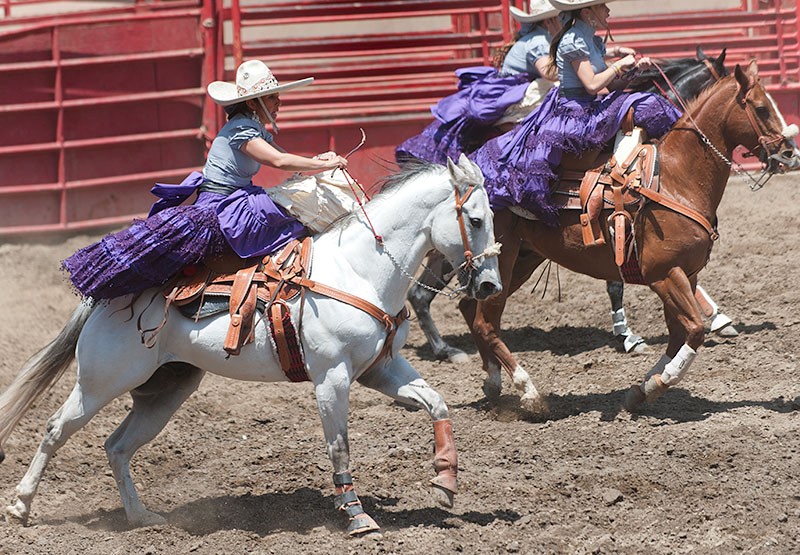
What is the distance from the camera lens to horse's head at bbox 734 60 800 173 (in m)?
6.64

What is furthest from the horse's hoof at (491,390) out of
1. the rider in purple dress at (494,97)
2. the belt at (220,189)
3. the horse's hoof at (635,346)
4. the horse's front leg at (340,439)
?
the belt at (220,189)

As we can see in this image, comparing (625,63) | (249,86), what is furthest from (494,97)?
(249,86)

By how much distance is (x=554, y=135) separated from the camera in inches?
273

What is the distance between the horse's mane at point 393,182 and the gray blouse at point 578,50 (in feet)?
5.67

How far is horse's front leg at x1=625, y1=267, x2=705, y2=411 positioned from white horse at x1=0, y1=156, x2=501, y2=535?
1.80 m

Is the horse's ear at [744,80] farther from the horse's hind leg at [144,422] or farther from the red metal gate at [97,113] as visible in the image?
the red metal gate at [97,113]

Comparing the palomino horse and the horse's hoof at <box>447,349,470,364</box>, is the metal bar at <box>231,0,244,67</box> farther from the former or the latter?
the horse's hoof at <box>447,349,470,364</box>

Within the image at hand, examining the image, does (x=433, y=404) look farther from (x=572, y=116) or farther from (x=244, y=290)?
(x=572, y=116)

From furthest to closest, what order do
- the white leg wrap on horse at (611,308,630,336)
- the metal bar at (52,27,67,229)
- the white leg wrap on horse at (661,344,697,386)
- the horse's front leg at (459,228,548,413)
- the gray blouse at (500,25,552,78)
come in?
the metal bar at (52,27,67,229) < the white leg wrap on horse at (611,308,630,336) < the gray blouse at (500,25,552,78) < the horse's front leg at (459,228,548,413) < the white leg wrap on horse at (661,344,697,386)

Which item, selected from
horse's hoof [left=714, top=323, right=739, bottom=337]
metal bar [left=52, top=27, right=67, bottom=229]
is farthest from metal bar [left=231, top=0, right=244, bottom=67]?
horse's hoof [left=714, top=323, right=739, bottom=337]

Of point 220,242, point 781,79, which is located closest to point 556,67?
point 220,242

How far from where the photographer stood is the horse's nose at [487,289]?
5.15m

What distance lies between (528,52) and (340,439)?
12.2 feet

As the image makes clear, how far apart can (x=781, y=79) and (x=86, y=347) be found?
867cm
